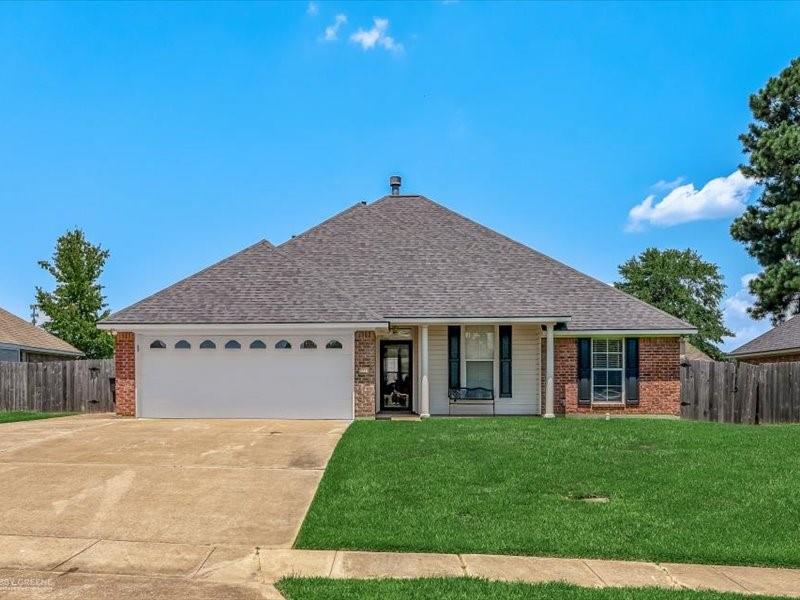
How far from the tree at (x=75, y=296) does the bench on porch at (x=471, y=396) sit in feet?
78.4

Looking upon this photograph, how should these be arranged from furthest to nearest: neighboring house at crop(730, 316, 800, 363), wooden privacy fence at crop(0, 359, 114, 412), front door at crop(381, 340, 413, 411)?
neighboring house at crop(730, 316, 800, 363) → wooden privacy fence at crop(0, 359, 114, 412) → front door at crop(381, 340, 413, 411)

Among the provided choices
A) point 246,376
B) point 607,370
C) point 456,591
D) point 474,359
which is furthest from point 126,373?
point 456,591

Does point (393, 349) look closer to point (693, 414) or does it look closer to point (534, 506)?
point (693, 414)

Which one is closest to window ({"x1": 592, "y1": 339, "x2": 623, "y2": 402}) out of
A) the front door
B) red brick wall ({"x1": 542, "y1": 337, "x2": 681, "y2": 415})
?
red brick wall ({"x1": 542, "y1": 337, "x2": 681, "y2": 415})

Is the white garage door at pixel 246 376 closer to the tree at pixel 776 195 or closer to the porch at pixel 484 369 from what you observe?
the porch at pixel 484 369

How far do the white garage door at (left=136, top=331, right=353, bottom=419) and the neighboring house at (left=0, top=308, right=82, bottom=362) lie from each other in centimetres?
1224

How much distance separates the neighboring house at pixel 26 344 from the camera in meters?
25.9

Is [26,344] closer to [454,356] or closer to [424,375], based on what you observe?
[424,375]

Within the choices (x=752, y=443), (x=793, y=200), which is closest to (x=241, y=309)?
(x=752, y=443)

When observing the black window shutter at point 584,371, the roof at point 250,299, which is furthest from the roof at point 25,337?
the black window shutter at point 584,371

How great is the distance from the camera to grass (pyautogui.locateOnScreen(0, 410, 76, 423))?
17.2m

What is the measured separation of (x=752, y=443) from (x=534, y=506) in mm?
6743

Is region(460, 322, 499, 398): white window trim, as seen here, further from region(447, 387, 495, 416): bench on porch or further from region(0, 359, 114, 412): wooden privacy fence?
region(0, 359, 114, 412): wooden privacy fence

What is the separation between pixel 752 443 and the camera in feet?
40.9
